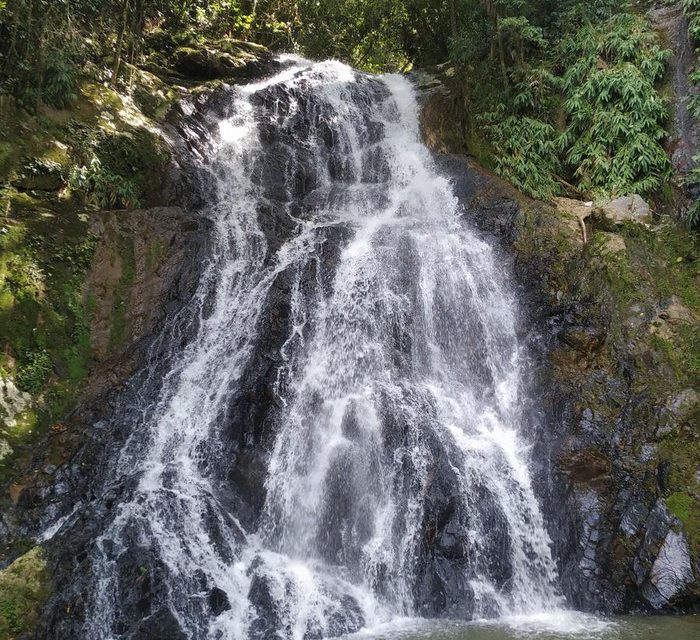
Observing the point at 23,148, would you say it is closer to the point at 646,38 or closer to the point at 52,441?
the point at 52,441

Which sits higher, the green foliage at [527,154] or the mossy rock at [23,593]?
the green foliage at [527,154]

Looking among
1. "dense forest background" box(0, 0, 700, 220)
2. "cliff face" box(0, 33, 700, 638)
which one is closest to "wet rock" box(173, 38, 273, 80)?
"dense forest background" box(0, 0, 700, 220)

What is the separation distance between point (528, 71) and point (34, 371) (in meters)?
13.8

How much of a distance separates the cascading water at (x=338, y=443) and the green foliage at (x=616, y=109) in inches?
130

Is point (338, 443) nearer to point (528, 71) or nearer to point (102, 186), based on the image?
point (102, 186)

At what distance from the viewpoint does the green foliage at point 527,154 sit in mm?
13367

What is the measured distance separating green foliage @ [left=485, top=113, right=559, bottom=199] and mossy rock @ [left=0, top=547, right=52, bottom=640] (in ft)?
40.0

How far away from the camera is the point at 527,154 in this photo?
1384 cm

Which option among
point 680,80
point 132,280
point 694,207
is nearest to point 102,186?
point 132,280

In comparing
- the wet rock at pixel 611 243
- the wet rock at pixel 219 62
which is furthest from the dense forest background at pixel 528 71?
the wet rock at pixel 611 243

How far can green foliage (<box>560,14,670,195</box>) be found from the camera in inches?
484

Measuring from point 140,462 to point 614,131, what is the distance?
1227 centimetres

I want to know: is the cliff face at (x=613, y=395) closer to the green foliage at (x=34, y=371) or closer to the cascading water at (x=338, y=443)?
the cascading water at (x=338, y=443)

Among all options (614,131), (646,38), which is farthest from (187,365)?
(646,38)
